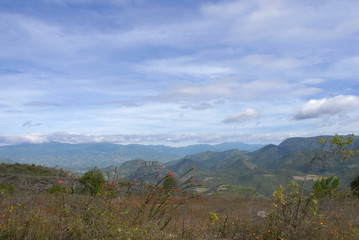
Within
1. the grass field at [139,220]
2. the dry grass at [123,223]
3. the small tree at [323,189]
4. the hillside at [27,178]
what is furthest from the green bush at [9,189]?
the small tree at [323,189]

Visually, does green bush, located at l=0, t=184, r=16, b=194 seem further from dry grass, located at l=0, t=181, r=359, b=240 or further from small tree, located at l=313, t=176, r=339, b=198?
small tree, located at l=313, t=176, r=339, b=198

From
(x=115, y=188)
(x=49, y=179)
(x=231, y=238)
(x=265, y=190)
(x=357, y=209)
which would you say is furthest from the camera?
(x=265, y=190)

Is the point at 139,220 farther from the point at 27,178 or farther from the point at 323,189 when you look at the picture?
the point at 27,178

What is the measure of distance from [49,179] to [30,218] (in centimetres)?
2035

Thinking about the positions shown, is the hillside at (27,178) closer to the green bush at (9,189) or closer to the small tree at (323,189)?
the green bush at (9,189)

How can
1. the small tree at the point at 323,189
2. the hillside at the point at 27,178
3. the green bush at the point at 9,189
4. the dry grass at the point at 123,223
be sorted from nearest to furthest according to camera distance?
the dry grass at the point at 123,223 → the small tree at the point at 323,189 → the green bush at the point at 9,189 → the hillside at the point at 27,178

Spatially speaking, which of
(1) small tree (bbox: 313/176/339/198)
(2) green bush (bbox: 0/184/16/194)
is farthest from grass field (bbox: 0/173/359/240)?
(2) green bush (bbox: 0/184/16/194)

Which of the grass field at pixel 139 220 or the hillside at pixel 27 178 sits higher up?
the grass field at pixel 139 220

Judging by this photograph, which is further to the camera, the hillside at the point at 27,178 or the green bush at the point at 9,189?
the hillside at the point at 27,178

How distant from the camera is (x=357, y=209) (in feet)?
29.8

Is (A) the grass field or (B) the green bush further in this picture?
(B) the green bush

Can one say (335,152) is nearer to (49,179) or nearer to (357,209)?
(357,209)

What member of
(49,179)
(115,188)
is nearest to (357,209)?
(115,188)

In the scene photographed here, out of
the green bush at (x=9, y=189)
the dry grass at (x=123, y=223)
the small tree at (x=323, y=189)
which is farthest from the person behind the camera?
the green bush at (x=9, y=189)
